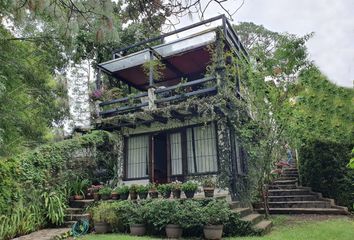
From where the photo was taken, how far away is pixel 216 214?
21.5ft

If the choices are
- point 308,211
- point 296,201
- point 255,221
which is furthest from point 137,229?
point 296,201

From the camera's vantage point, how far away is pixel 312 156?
10.0 metres

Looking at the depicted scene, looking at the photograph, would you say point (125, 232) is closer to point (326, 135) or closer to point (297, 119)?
point (297, 119)

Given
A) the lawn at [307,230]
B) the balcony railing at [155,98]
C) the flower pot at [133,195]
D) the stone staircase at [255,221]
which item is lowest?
the lawn at [307,230]

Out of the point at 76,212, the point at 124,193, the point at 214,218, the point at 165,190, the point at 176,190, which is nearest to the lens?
the point at 214,218

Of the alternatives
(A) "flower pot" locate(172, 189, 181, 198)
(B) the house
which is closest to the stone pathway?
(A) "flower pot" locate(172, 189, 181, 198)

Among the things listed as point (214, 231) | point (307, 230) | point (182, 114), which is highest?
point (182, 114)

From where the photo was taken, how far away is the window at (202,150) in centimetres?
923

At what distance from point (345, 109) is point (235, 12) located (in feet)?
20.2

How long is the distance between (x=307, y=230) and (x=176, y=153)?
14.7ft

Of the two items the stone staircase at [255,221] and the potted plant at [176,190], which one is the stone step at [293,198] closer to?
the stone staircase at [255,221]

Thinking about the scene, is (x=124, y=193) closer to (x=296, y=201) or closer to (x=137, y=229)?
(x=137, y=229)

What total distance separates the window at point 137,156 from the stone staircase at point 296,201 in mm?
4023

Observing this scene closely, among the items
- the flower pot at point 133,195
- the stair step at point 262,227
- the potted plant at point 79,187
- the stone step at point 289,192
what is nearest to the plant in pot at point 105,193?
the flower pot at point 133,195
